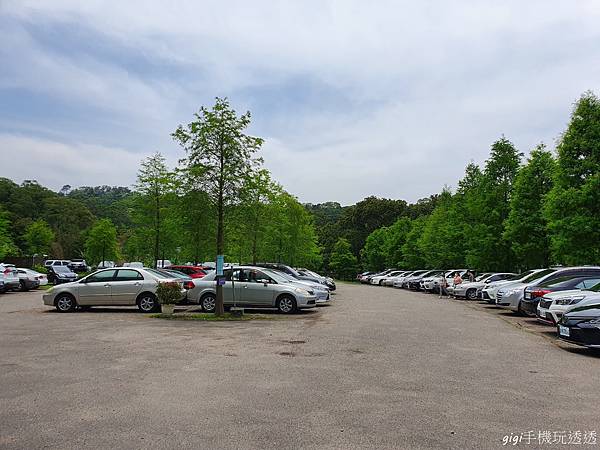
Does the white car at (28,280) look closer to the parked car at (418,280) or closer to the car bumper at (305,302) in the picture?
the car bumper at (305,302)

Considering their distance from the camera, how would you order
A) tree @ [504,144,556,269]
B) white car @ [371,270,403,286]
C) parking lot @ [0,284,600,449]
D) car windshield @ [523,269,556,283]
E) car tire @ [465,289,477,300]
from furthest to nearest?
1. white car @ [371,270,403,286]
2. tree @ [504,144,556,269]
3. car tire @ [465,289,477,300]
4. car windshield @ [523,269,556,283]
5. parking lot @ [0,284,600,449]

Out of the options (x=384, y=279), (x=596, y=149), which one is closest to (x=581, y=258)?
(x=596, y=149)

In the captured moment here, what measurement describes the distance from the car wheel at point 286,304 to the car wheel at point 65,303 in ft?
22.7

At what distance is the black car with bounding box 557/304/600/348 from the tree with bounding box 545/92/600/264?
13924 mm

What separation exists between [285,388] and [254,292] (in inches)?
433

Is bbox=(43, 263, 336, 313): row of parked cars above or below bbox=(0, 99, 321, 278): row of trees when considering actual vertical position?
below

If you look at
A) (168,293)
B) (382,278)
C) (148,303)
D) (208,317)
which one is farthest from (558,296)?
(382,278)

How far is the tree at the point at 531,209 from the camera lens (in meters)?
32.0

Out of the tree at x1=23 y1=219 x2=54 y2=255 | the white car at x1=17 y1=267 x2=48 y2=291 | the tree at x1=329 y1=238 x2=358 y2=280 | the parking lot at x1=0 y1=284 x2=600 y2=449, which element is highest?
the tree at x1=23 y1=219 x2=54 y2=255

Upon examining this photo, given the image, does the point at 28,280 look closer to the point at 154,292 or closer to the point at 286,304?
the point at 154,292

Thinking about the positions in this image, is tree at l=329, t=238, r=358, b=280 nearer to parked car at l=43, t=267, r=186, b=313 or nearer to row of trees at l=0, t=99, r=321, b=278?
row of trees at l=0, t=99, r=321, b=278

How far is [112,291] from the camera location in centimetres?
1839

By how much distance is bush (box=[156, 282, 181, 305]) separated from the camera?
55.0 ft

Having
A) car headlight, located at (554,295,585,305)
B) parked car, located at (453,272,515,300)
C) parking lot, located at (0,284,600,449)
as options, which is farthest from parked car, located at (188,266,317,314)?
parked car, located at (453,272,515,300)
